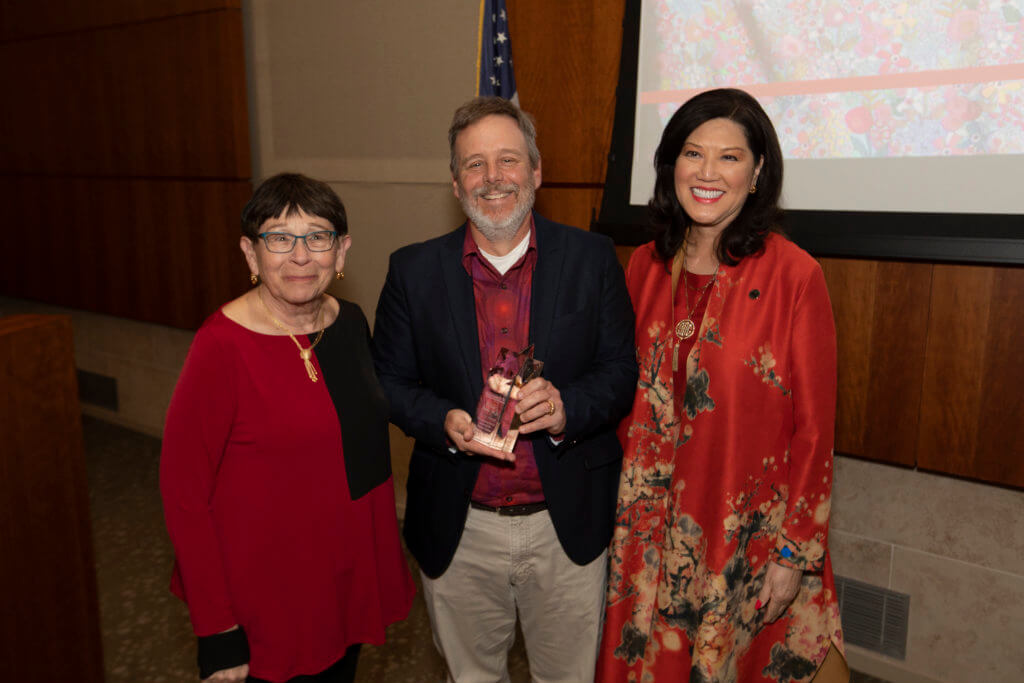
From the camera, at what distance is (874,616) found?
2.67 metres

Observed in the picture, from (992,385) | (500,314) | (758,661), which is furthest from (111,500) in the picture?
(992,385)

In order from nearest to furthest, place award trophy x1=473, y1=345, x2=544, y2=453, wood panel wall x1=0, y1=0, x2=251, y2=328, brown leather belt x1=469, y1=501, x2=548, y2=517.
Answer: award trophy x1=473, y1=345, x2=544, y2=453 < brown leather belt x1=469, y1=501, x2=548, y2=517 < wood panel wall x1=0, y1=0, x2=251, y2=328

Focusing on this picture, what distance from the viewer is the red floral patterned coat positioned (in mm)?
1606

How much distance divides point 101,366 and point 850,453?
530 cm

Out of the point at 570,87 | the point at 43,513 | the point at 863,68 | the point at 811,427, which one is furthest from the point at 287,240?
the point at 863,68

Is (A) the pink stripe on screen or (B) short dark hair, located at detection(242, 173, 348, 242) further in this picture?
(A) the pink stripe on screen


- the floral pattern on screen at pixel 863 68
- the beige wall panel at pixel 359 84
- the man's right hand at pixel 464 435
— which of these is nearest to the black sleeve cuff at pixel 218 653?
the man's right hand at pixel 464 435

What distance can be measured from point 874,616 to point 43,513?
2.71 m

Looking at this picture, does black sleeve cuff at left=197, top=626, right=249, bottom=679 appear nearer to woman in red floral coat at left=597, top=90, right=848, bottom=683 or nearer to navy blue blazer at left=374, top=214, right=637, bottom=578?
navy blue blazer at left=374, top=214, right=637, bottom=578

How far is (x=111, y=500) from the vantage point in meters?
4.16

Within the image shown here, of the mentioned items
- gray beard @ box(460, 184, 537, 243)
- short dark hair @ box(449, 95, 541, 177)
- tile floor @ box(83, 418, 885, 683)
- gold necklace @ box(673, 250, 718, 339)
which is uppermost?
short dark hair @ box(449, 95, 541, 177)

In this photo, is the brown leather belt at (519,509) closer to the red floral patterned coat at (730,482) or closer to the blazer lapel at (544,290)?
the red floral patterned coat at (730,482)

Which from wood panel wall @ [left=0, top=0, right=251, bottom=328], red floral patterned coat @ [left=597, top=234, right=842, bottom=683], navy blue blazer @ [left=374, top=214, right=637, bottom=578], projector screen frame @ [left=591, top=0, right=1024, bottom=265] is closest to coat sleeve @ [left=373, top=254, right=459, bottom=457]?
navy blue blazer @ [left=374, top=214, right=637, bottom=578]

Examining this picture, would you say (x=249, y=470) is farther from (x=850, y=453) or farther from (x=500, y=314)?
(x=850, y=453)
